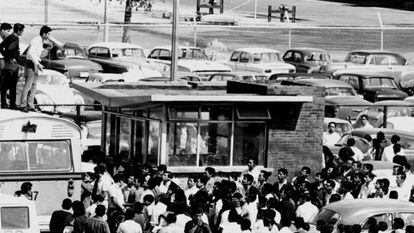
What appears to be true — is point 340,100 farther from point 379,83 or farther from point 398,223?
point 398,223

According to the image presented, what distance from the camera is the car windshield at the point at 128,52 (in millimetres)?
44875

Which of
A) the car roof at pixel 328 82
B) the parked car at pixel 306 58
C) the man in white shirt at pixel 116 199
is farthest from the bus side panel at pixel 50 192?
the parked car at pixel 306 58

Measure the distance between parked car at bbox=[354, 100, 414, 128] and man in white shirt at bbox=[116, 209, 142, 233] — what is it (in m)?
14.6

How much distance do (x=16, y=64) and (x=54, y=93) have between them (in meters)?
8.56

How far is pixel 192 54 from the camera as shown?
44.5m

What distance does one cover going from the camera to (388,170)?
25469 millimetres

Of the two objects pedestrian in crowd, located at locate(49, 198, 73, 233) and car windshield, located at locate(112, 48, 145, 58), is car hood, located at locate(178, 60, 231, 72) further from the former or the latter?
pedestrian in crowd, located at locate(49, 198, 73, 233)

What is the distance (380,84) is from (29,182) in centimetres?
2098

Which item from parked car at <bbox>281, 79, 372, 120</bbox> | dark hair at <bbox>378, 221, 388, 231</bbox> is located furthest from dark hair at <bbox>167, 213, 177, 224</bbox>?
parked car at <bbox>281, 79, 372, 120</bbox>

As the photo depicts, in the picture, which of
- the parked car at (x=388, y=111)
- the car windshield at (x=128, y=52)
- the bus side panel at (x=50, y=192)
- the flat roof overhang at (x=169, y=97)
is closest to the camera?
the bus side panel at (x=50, y=192)

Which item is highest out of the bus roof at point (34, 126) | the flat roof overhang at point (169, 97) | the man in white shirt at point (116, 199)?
the flat roof overhang at point (169, 97)

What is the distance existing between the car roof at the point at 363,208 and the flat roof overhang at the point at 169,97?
5.32 meters

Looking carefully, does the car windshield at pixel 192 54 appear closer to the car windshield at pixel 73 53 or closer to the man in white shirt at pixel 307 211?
the car windshield at pixel 73 53

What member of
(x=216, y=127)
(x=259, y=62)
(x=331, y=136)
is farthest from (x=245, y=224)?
(x=259, y=62)
